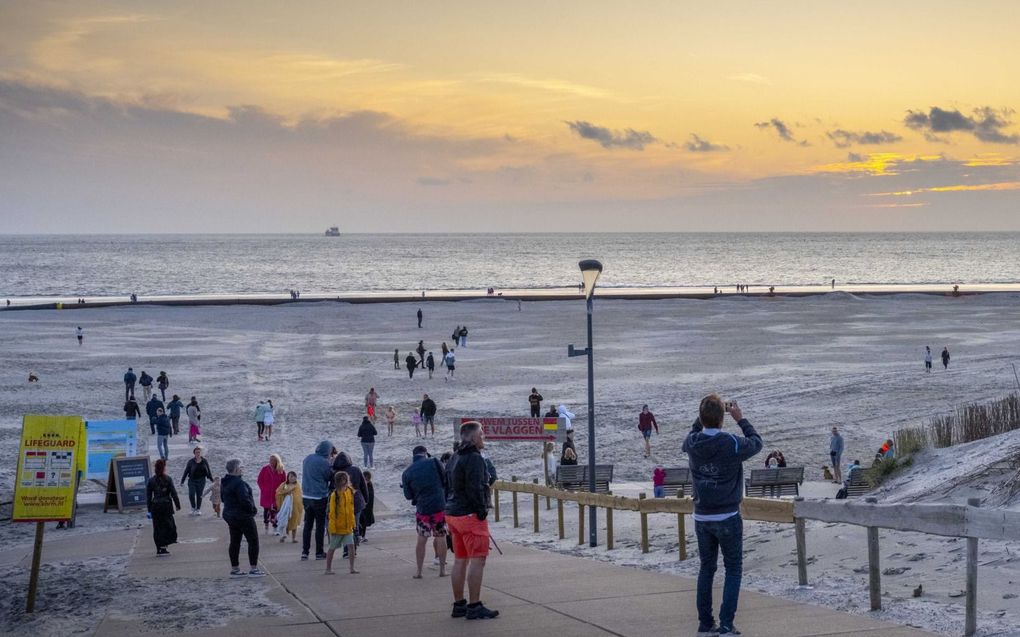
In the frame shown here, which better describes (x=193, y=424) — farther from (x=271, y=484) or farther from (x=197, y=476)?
(x=271, y=484)

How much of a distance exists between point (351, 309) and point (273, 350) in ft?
86.2

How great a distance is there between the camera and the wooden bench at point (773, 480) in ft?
67.1

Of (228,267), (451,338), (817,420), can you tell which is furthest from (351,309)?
(228,267)

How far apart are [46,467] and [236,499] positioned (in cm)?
205

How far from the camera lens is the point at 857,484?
721 inches

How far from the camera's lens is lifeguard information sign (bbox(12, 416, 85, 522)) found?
11477 millimetres

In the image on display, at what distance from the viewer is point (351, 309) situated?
259ft

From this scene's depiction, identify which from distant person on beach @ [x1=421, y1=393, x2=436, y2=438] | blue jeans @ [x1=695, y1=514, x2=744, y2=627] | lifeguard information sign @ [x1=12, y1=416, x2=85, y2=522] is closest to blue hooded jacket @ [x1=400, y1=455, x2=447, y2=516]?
lifeguard information sign @ [x1=12, y1=416, x2=85, y2=522]

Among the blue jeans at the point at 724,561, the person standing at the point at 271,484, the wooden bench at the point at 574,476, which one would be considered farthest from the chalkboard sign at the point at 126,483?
the blue jeans at the point at 724,561

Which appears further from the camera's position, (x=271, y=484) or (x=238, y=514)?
(x=271, y=484)

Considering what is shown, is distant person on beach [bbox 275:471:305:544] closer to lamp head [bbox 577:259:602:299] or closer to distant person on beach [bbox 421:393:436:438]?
lamp head [bbox 577:259:602:299]

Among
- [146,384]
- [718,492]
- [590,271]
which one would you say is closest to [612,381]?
[146,384]

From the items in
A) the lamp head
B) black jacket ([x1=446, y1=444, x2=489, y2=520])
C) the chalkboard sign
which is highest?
the lamp head

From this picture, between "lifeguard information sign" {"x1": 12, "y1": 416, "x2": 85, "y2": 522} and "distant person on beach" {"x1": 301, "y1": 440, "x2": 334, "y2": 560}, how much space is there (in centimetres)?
306
